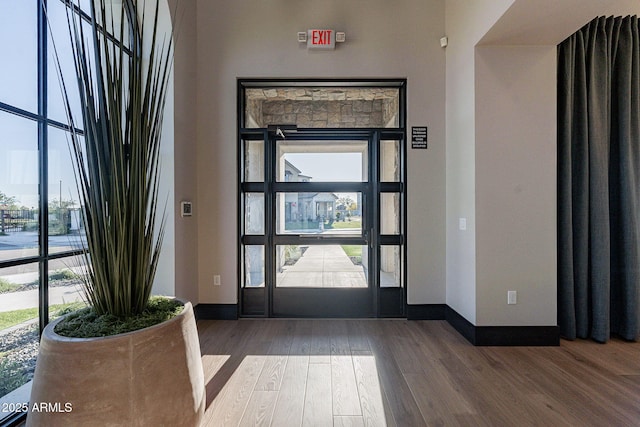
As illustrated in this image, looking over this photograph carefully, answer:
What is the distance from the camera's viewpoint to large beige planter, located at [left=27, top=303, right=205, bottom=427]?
108 centimetres

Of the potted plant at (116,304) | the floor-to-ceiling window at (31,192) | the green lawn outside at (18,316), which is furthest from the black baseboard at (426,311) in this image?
the green lawn outside at (18,316)

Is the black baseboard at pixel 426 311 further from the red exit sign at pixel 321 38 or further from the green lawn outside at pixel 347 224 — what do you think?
the red exit sign at pixel 321 38

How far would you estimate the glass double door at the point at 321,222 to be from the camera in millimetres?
3457

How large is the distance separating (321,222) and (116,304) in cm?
239

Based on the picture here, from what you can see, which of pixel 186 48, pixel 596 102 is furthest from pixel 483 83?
pixel 186 48

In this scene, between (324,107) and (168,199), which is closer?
(168,199)

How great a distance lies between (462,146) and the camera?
3006 mm

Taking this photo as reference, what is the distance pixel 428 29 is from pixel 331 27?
1.12 meters

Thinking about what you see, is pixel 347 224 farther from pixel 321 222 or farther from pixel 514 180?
pixel 514 180

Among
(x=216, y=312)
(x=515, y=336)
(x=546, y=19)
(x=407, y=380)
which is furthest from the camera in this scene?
(x=216, y=312)

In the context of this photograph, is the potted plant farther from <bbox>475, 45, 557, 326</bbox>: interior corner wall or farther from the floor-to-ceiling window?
<bbox>475, 45, 557, 326</bbox>: interior corner wall

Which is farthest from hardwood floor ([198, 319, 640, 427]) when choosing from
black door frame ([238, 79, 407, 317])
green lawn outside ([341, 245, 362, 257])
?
green lawn outside ([341, 245, 362, 257])

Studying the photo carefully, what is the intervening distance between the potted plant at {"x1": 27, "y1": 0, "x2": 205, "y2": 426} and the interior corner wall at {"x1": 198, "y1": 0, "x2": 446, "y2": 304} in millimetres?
1956

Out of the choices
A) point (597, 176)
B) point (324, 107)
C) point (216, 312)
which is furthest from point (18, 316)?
point (597, 176)
